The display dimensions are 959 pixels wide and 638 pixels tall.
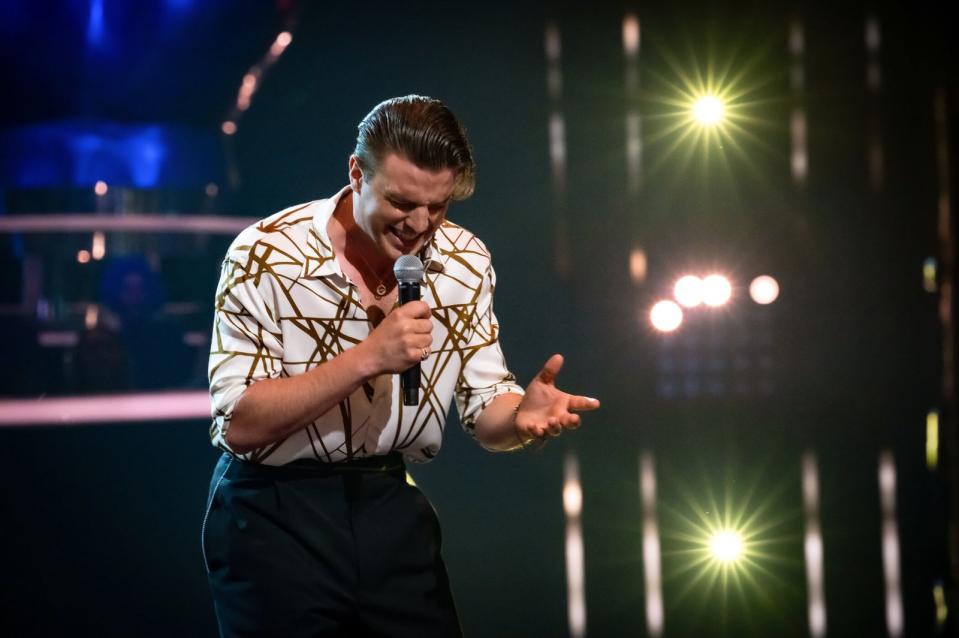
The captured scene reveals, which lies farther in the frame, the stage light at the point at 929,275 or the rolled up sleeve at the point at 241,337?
the stage light at the point at 929,275

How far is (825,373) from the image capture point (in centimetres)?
328

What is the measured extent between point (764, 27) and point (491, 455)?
1716mm

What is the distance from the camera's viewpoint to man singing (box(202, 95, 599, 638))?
137cm

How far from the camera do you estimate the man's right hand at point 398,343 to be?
1.25 meters

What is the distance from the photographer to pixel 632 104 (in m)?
3.12

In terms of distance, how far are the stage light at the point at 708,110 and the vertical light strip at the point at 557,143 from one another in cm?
49

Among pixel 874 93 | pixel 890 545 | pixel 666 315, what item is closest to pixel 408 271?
pixel 666 315

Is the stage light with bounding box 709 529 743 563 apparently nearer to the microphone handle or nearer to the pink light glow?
the pink light glow

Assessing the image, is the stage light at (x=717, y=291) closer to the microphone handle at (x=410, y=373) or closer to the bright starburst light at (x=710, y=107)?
the bright starburst light at (x=710, y=107)

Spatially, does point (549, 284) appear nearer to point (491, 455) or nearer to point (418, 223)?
point (491, 455)

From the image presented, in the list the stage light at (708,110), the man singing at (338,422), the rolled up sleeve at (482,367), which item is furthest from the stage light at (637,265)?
the man singing at (338,422)

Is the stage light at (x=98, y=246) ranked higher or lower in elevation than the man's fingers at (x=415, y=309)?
higher

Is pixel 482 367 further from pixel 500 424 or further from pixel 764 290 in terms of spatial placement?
pixel 764 290

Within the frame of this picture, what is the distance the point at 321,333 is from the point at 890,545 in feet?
7.54
